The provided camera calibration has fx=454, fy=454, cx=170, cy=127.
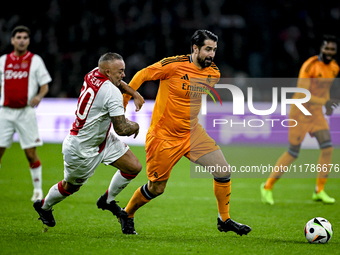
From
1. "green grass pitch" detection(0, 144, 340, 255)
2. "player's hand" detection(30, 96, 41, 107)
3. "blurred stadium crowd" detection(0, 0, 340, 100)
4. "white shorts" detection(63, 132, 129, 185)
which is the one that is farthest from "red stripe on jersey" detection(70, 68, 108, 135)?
"blurred stadium crowd" detection(0, 0, 340, 100)

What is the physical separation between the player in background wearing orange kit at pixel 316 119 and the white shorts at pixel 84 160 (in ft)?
10.6

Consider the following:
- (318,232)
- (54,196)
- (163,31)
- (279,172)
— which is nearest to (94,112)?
(54,196)

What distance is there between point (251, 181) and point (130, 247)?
5.58 meters

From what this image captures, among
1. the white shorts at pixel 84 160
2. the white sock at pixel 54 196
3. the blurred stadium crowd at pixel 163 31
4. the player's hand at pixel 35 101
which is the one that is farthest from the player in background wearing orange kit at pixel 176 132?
the blurred stadium crowd at pixel 163 31

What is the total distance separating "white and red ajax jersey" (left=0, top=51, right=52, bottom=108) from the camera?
670 centimetres

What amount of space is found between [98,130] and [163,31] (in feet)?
38.4

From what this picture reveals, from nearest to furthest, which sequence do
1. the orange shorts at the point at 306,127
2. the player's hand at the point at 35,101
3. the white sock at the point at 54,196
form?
the white sock at the point at 54,196 → the player's hand at the point at 35,101 → the orange shorts at the point at 306,127

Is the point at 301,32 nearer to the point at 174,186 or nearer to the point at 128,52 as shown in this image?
the point at 128,52

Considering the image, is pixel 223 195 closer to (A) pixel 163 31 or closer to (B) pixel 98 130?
(B) pixel 98 130

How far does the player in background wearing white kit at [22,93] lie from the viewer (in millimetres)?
6684

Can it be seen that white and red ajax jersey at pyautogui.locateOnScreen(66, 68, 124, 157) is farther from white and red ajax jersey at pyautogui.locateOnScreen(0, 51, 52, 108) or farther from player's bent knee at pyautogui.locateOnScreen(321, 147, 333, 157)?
player's bent knee at pyautogui.locateOnScreen(321, 147, 333, 157)

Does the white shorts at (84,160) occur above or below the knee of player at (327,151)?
above

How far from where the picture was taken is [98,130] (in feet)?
14.8

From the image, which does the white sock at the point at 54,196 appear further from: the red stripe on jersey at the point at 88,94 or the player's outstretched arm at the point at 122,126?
the player's outstretched arm at the point at 122,126
